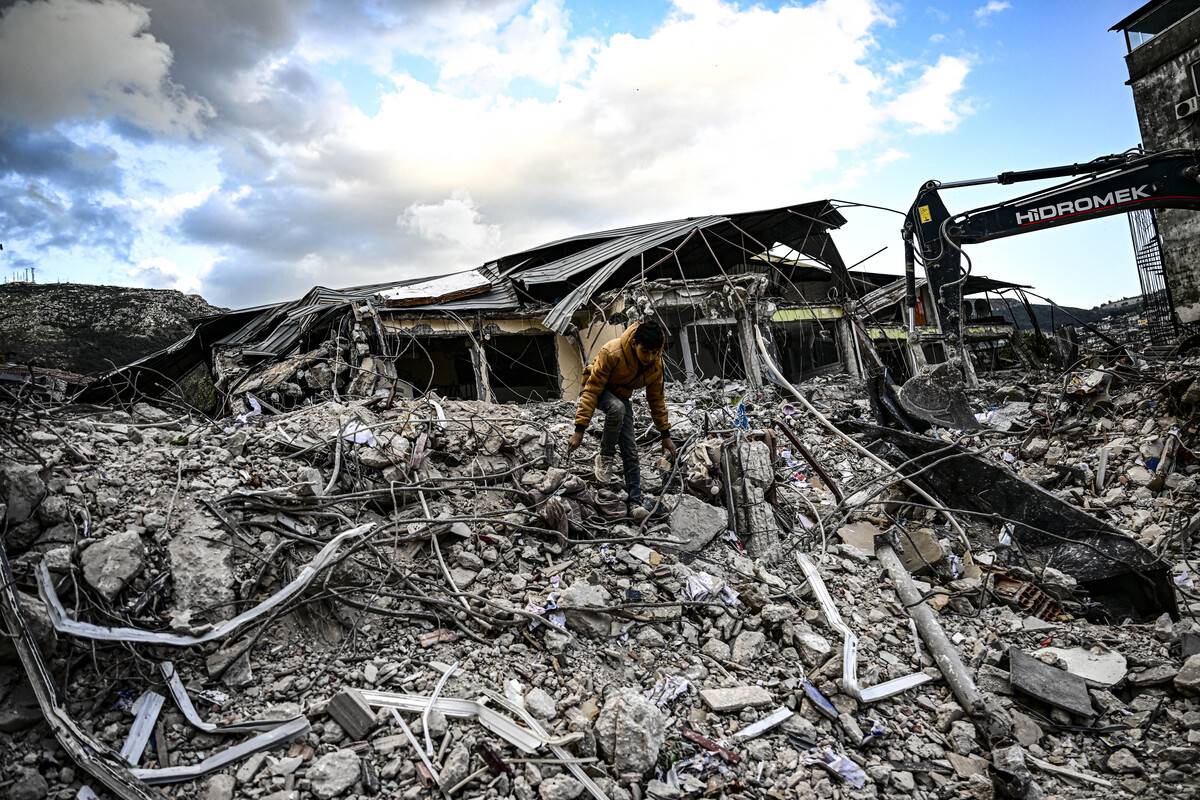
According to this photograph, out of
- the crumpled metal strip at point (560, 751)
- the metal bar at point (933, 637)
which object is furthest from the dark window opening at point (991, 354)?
the crumpled metal strip at point (560, 751)

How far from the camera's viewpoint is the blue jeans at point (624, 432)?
4.95 m

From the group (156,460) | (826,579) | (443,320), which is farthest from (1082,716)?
(443,320)

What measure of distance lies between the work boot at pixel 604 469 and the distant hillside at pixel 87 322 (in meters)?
14.5

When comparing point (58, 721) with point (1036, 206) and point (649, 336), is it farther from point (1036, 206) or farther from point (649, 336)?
point (1036, 206)

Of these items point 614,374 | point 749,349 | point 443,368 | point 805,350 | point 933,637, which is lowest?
point 933,637

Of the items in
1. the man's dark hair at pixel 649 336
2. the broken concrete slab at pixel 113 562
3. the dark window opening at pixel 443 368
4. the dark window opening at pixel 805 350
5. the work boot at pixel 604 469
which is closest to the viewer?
the broken concrete slab at pixel 113 562

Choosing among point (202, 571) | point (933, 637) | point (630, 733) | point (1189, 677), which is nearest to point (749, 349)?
point (933, 637)

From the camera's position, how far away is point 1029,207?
6.36 metres

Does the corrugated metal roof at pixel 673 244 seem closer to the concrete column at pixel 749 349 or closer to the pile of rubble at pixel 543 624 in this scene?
the concrete column at pixel 749 349

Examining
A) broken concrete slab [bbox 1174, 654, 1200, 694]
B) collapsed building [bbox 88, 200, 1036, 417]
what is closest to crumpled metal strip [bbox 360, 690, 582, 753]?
broken concrete slab [bbox 1174, 654, 1200, 694]

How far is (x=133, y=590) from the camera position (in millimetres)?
3018

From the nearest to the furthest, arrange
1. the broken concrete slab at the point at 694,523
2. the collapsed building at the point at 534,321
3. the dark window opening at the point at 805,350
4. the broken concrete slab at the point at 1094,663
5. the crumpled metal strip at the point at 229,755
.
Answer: the crumpled metal strip at the point at 229,755 < the broken concrete slab at the point at 1094,663 < the broken concrete slab at the point at 694,523 < the collapsed building at the point at 534,321 < the dark window opening at the point at 805,350

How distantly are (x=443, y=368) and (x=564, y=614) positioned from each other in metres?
10.3

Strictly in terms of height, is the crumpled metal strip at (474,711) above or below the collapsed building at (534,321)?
below
